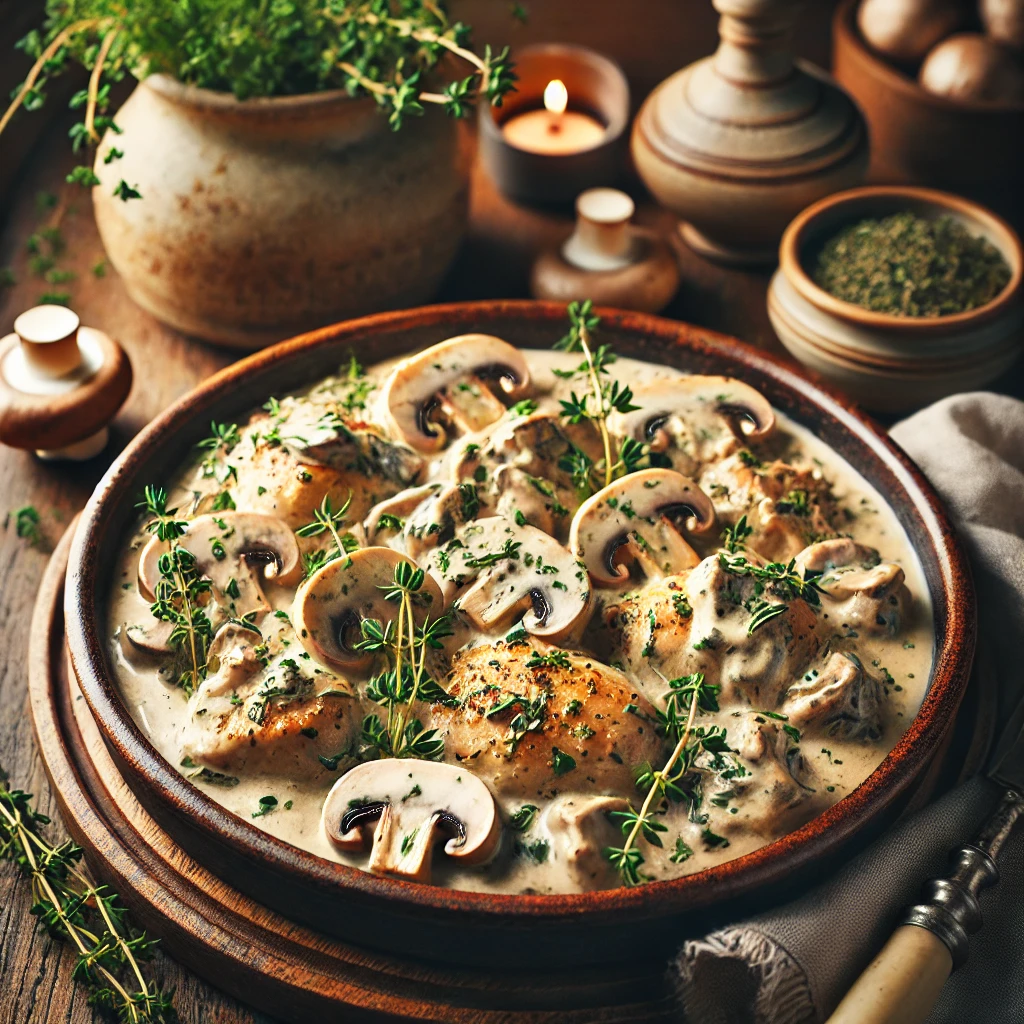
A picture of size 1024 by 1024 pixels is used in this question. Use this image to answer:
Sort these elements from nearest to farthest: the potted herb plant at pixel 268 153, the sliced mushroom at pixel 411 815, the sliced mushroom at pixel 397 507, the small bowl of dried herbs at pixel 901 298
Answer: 1. the sliced mushroom at pixel 411 815
2. the sliced mushroom at pixel 397 507
3. the potted herb plant at pixel 268 153
4. the small bowl of dried herbs at pixel 901 298

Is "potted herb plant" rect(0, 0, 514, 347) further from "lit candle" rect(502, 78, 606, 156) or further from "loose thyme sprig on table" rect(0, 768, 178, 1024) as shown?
"loose thyme sprig on table" rect(0, 768, 178, 1024)

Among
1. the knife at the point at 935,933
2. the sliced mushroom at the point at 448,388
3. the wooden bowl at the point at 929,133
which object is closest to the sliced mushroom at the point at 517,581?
the sliced mushroom at the point at 448,388

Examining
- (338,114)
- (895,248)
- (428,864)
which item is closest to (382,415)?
(338,114)

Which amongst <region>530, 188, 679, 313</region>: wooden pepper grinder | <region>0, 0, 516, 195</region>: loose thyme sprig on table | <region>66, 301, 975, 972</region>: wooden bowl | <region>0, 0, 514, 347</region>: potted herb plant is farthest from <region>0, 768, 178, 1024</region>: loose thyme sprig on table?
<region>530, 188, 679, 313</region>: wooden pepper grinder

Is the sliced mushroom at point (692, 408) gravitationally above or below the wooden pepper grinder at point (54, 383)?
above

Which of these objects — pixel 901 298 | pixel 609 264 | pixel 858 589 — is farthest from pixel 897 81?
pixel 858 589

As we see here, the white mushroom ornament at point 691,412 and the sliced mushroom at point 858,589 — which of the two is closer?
the sliced mushroom at point 858,589

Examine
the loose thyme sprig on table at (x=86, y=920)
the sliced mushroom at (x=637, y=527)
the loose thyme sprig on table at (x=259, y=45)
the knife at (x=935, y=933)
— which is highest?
the loose thyme sprig on table at (x=259, y=45)

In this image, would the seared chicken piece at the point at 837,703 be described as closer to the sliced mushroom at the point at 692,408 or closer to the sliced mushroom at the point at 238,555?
the sliced mushroom at the point at 692,408
